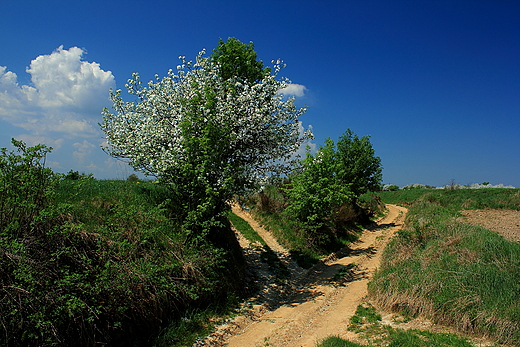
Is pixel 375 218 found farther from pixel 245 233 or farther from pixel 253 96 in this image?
pixel 253 96

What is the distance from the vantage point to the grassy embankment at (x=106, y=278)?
550cm

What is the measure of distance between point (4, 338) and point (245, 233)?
13.4m

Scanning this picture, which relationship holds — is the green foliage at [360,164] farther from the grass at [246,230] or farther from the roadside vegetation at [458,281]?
the roadside vegetation at [458,281]

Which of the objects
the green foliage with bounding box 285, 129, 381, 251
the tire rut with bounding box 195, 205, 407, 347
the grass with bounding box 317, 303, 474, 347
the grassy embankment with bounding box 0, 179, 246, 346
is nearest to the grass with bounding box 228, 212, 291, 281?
the tire rut with bounding box 195, 205, 407, 347

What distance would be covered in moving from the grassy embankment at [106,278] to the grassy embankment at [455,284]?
3765mm

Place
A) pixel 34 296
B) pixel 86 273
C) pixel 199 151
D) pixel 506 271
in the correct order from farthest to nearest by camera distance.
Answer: pixel 199 151
pixel 506 271
pixel 86 273
pixel 34 296

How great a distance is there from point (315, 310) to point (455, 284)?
13.6ft

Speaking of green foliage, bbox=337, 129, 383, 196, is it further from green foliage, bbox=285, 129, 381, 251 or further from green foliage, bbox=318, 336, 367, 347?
green foliage, bbox=318, 336, 367, 347

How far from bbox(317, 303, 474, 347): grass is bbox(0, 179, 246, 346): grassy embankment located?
11.6 feet

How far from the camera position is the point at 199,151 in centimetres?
967

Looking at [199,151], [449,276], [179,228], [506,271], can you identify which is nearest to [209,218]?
[179,228]

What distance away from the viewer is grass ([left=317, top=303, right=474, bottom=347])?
6547 mm

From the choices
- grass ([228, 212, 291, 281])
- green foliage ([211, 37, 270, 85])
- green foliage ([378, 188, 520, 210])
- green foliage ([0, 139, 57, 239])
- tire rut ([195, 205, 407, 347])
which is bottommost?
tire rut ([195, 205, 407, 347])

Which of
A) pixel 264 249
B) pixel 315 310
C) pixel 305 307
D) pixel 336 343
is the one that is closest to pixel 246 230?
pixel 264 249
